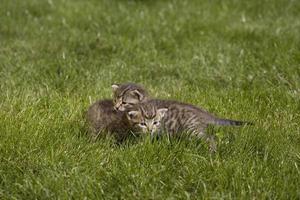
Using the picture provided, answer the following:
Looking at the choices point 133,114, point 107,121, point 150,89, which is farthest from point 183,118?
point 150,89

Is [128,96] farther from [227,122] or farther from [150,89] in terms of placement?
[227,122]

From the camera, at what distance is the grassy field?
17.5 feet

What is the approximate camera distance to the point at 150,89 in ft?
27.2

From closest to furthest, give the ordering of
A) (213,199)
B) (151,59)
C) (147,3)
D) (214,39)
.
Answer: (213,199), (151,59), (214,39), (147,3)

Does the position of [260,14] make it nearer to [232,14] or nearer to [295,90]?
[232,14]

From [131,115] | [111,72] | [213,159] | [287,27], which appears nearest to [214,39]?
[287,27]

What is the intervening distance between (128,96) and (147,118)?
0.76 metres

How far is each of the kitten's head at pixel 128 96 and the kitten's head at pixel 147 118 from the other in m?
0.46

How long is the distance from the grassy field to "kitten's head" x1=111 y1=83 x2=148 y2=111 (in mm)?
439

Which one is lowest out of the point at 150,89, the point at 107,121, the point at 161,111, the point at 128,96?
the point at 150,89

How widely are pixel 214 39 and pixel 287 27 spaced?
1449mm

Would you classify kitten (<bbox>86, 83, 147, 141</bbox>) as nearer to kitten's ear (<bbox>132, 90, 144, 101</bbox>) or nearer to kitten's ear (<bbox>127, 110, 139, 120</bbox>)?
kitten's ear (<bbox>127, 110, 139, 120</bbox>)

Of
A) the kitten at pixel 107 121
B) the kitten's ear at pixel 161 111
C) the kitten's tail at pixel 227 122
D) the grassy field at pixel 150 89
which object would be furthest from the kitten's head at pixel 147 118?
the kitten's tail at pixel 227 122

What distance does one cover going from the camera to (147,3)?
13.0 meters
